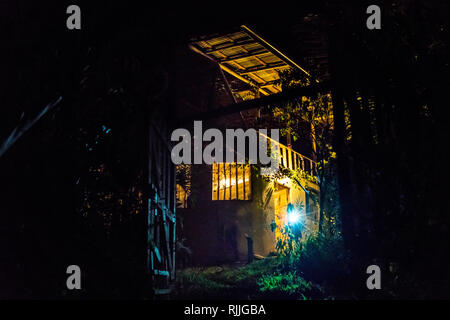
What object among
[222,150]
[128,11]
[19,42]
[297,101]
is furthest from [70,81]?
[222,150]

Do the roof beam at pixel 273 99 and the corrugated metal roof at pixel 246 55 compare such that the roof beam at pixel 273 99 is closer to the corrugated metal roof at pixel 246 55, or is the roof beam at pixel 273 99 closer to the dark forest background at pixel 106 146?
the dark forest background at pixel 106 146

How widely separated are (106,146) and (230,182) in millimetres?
10489

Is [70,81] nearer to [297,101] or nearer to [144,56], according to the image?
[144,56]

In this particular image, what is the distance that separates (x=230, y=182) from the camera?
16.6m

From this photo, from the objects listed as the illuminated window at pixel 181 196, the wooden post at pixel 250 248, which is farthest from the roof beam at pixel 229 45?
the wooden post at pixel 250 248

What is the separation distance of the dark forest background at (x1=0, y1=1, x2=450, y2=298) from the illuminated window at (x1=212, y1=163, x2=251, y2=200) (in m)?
10.1

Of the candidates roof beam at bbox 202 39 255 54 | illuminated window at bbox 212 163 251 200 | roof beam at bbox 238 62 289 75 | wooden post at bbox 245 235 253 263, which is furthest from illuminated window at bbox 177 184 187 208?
roof beam at bbox 202 39 255 54

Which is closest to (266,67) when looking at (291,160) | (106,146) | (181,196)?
(291,160)

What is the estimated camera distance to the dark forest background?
173 inches

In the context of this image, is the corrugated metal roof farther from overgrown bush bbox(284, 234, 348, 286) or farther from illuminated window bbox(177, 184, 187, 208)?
illuminated window bbox(177, 184, 187, 208)

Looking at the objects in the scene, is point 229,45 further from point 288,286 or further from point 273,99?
point 288,286

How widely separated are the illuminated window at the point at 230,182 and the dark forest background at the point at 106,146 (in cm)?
1014
